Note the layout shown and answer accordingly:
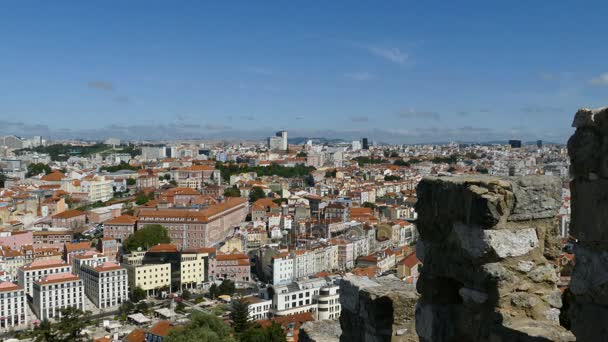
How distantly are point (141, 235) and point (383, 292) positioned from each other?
42.5 m

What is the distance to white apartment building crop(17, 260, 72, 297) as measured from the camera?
34.9 m

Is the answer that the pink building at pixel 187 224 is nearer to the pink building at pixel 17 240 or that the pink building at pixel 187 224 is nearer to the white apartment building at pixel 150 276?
the pink building at pixel 17 240

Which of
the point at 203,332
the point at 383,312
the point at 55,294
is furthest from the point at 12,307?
the point at 383,312

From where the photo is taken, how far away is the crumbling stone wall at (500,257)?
2.58 m

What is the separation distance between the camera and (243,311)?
26.0 m

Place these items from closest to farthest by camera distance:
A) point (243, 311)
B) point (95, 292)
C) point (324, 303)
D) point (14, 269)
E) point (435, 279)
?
point (435, 279) → point (243, 311) → point (324, 303) → point (95, 292) → point (14, 269)

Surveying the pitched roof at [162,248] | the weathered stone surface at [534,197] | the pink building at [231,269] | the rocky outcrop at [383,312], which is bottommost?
the pink building at [231,269]

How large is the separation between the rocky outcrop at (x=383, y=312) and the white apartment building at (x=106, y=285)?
33.5 metres

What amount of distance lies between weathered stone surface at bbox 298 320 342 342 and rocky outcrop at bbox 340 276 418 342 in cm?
73

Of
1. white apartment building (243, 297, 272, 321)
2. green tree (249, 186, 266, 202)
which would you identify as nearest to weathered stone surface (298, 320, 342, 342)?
white apartment building (243, 297, 272, 321)

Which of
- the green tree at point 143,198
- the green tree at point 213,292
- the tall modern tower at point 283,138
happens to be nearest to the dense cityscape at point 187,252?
the green tree at point 213,292

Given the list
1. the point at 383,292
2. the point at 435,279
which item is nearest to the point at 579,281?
the point at 435,279

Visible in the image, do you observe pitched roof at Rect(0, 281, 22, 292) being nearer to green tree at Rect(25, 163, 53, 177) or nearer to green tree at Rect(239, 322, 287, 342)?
green tree at Rect(239, 322, 287, 342)

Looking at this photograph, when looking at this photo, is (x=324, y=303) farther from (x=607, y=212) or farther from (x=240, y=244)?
(x=607, y=212)
